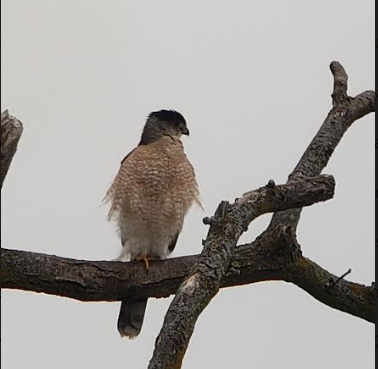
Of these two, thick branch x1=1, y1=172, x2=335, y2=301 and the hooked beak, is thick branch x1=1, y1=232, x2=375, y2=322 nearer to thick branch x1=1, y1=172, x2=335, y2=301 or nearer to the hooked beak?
thick branch x1=1, y1=172, x2=335, y2=301

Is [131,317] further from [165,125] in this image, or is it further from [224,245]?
[165,125]

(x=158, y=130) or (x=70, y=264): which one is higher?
(x=158, y=130)

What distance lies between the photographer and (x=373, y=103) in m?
5.18

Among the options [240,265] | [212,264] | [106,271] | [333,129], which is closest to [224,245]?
[212,264]

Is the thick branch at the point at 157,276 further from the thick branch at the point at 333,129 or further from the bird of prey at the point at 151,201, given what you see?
the bird of prey at the point at 151,201

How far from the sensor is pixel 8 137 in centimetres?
307

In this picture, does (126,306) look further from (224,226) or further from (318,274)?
(224,226)

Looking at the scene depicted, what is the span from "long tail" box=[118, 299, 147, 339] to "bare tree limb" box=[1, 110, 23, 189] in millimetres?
2032

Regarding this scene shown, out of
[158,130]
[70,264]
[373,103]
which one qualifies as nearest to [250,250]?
[70,264]

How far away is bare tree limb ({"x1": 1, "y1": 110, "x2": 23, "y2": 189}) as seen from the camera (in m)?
3.00

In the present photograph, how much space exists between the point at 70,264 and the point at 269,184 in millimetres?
1023

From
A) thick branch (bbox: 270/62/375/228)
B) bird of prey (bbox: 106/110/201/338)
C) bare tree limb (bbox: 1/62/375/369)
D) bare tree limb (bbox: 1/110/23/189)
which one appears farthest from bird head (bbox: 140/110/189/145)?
bare tree limb (bbox: 1/110/23/189)

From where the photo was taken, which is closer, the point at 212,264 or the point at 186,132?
the point at 212,264

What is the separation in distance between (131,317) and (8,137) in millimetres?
2376
